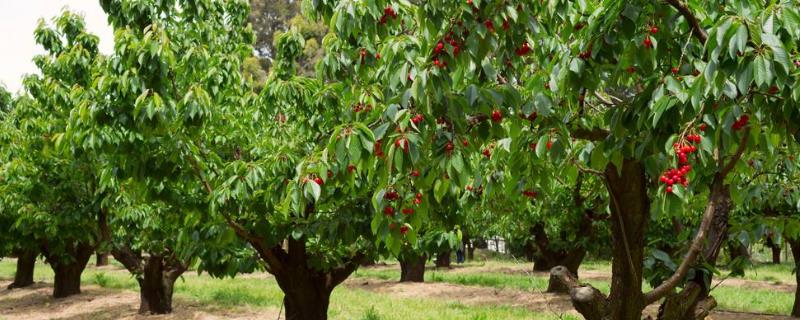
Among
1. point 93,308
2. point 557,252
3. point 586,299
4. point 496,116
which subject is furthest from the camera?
point 557,252

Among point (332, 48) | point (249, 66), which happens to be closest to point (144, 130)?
point (332, 48)

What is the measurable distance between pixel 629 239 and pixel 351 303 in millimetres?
13083

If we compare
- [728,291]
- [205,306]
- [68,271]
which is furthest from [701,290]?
[68,271]

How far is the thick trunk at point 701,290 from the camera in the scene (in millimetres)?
4293

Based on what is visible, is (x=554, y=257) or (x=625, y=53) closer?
(x=625, y=53)

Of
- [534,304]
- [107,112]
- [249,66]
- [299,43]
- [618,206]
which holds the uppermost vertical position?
[249,66]

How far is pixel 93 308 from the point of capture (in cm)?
1638

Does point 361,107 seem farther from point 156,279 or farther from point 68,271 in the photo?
point 68,271

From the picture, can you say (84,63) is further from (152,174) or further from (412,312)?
(412,312)

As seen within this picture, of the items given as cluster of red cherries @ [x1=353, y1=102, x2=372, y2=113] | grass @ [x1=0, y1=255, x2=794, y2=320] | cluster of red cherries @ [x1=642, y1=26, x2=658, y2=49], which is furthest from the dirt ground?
cluster of red cherries @ [x1=642, y1=26, x2=658, y2=49]

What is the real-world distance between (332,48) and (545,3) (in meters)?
2.24

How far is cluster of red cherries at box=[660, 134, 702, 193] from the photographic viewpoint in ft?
8.46

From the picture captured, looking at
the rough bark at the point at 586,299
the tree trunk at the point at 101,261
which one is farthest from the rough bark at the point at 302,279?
the tree trunk at the point at 101,261

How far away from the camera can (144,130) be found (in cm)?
518
